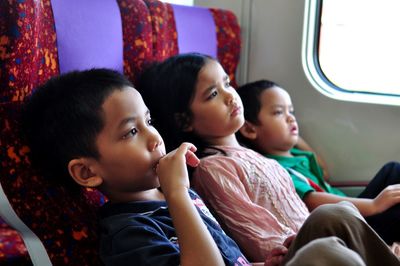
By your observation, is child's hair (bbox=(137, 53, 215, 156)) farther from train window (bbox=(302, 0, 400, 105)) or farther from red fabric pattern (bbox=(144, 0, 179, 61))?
train window (bbox=(302, 0, 400, 105))

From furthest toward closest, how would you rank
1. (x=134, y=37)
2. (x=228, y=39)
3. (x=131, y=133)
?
(x=228, y=39) → (x=134, y=37) → (x=131, y=133)

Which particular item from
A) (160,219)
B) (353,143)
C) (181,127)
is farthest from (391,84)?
(160,219)

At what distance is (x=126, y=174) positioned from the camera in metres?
1.20

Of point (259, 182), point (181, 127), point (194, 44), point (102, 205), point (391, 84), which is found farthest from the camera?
point (391, 84)

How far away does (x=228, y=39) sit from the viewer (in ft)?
6.86

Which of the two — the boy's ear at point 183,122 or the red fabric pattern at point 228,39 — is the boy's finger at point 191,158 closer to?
the boy's ear at point 183,122

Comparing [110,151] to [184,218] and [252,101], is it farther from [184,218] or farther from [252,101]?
[252,101]

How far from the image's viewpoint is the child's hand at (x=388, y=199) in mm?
1621

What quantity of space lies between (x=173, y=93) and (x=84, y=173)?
0.48 metres

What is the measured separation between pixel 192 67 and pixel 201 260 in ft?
2.31

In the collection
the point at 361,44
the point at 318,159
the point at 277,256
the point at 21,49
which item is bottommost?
the point at 318,159

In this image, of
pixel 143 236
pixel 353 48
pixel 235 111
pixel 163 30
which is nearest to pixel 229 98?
pixel 235 111

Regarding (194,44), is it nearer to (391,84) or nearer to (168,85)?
(168,85)

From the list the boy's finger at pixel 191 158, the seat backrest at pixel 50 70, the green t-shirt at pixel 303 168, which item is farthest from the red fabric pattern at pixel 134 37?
the green t-shirt at pixel 303 168
